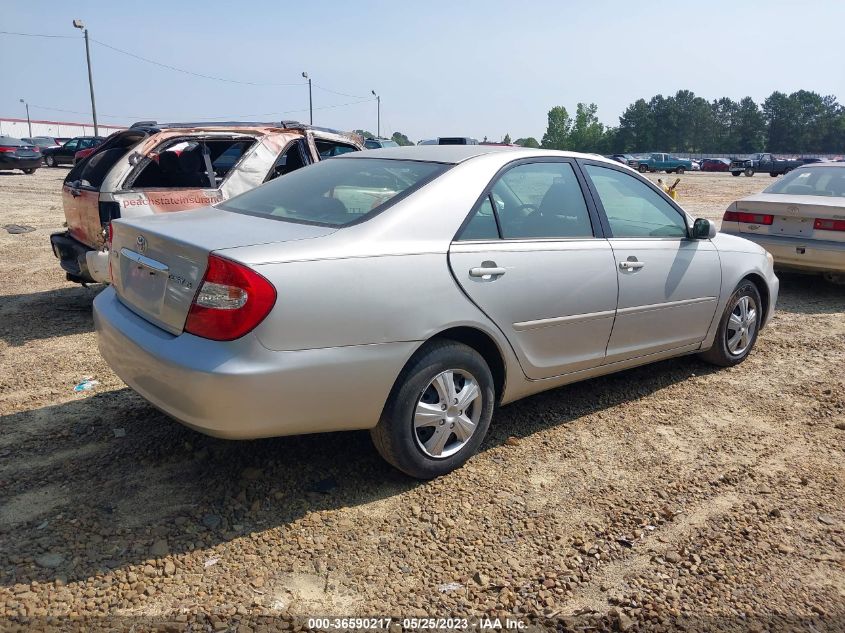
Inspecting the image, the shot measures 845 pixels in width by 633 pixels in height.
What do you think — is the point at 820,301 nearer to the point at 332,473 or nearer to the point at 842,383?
the point at 842,383

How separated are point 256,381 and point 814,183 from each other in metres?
7.91

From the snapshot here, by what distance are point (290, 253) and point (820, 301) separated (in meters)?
7.03

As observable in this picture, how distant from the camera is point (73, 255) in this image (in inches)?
241

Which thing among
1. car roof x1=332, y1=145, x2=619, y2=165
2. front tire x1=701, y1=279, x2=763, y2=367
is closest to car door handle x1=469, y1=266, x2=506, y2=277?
car roof x1=332, y1=145, x2=619, y2=165

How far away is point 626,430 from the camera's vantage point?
4.12m

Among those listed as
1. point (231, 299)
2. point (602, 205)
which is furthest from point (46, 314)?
point (602, 205)

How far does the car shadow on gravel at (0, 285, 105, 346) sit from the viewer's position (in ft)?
18.9

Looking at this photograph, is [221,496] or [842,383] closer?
[221,496]

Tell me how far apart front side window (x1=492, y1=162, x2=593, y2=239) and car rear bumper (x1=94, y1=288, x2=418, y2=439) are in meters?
1.04

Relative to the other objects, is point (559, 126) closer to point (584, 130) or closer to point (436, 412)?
point (584, 130)

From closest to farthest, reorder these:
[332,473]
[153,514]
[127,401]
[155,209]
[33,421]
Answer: [153,514] < [332,473] < [33,421] < [127,401] < [155,209]

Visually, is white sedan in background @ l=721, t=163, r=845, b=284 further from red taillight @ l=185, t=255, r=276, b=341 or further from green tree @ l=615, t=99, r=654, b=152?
green tree @ l=615, t=99, r=654, b=152

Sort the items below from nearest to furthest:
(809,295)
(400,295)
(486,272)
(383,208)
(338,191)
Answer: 1. (400,295)
2. (383,208)
3. (486,272)
4. (338,191)
5. (809,295)

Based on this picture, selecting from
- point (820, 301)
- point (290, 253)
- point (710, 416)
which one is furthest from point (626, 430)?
point (820, 301)
